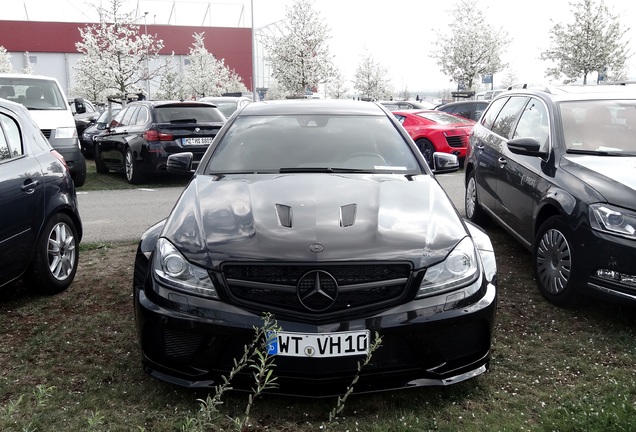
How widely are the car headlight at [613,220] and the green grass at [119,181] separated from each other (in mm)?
9224

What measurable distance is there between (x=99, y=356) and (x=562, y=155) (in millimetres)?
3682

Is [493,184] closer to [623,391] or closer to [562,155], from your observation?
[562,155]

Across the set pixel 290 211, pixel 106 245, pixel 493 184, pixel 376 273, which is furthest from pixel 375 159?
pixel 106 245

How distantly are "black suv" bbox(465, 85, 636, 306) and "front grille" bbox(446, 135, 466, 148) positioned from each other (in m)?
→ 6.96

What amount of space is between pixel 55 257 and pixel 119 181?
823cm

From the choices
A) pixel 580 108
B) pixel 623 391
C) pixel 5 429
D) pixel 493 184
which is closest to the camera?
pixel 5 429

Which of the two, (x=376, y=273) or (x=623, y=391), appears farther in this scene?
(x=623, y=391)

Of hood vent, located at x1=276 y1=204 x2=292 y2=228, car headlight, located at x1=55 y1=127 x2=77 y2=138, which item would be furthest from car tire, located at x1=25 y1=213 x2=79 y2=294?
car headlight, located at x1=55 y1=127 x2=77 y2=138

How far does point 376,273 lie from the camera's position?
294cm

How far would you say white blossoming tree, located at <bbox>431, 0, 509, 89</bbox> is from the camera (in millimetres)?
35281

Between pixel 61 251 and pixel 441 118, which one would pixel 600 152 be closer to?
pixel 61 251

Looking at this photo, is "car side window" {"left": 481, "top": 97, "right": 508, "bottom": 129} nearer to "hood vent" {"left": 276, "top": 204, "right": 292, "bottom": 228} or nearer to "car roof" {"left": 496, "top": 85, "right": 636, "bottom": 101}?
"car roof" {"left": 496, "top": 85, "right": 636, "bottom": 101}

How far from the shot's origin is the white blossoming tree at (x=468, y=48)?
116 ft

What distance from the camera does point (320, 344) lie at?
2.81m
